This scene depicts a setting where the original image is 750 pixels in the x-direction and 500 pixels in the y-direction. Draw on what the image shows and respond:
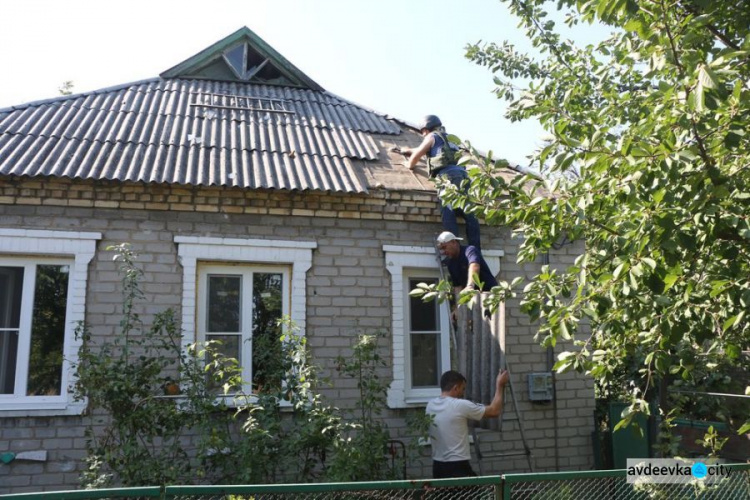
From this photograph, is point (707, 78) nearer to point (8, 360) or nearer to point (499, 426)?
point (499, 426)

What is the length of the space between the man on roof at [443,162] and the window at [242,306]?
1.94 m

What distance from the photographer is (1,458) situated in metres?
5.93

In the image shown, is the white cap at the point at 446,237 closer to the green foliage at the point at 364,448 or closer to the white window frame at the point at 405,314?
the white window frame at the point at 405,314

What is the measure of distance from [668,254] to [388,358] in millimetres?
3938

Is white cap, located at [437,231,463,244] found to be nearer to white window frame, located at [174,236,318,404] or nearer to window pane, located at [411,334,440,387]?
window pane, located at [411,334,440,387]

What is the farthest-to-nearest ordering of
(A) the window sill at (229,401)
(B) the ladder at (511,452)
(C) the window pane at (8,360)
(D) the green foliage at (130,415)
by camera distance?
(B) the ladder at (511,452)
(C) the window pane at (8,360)
(A) the window sill at (229,401)
(D) the green foliage at (130,415)

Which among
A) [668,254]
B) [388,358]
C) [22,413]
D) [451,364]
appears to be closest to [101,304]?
[22,413]

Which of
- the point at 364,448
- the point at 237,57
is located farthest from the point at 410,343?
the point at 237,57

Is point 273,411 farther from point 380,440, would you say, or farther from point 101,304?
point 101,304

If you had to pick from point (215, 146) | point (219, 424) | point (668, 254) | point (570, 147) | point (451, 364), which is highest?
point (215, 146)

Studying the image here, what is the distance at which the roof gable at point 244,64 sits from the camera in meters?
10.4

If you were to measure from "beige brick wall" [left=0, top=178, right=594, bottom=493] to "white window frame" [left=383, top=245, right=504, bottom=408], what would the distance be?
10 centimetres

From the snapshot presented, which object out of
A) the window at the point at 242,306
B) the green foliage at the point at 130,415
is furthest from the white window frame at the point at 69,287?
the window at the point at 242,306

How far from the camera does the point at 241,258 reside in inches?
269
